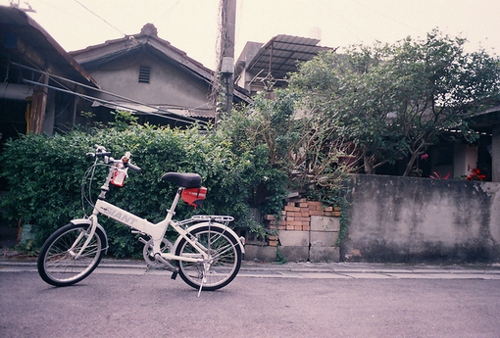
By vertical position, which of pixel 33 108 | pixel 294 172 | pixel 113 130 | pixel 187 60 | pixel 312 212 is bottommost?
pixel 312 212

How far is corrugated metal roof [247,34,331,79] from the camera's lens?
44.4 ft

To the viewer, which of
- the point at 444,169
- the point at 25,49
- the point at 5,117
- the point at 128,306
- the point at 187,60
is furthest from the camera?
the point at 444,169

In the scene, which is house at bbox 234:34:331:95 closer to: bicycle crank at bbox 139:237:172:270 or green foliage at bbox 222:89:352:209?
green foliage at bbox 222:89:352:209

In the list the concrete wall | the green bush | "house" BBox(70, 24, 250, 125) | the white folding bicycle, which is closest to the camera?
the white folding bicycle

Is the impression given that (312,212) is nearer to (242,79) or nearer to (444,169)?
(444,169)

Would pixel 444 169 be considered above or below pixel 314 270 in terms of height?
above

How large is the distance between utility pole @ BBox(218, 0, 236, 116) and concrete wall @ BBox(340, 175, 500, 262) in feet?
10.4

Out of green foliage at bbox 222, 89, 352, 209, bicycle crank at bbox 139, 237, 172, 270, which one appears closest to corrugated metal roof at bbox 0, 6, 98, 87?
green foliage at bbox 222, 89, 352, 209

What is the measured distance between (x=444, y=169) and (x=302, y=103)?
7586mm

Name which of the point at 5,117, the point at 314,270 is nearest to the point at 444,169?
the point at 314,270

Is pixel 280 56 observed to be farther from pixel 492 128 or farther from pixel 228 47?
pixel 492 128

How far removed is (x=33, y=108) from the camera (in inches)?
309

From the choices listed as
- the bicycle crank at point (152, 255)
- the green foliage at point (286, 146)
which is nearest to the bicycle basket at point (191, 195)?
the bicycle crank at point (152, 255)

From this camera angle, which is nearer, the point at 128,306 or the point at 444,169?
the point at 128,306
